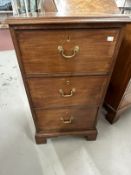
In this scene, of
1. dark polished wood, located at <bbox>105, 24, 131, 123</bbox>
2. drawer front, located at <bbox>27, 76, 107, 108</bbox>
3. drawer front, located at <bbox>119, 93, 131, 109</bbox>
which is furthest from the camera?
drawer front, located at <bbox>119, 93, 131, 109</bbox>

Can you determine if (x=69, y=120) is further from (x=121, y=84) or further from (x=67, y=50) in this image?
(x=67, y=50)

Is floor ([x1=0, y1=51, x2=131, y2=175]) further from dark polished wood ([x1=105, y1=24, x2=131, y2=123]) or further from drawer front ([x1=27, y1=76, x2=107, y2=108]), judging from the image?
drawer front ([x1=27, y1=76, x2=107, y2=108])

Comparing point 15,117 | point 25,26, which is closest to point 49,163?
point 15,117

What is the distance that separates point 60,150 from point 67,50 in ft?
2.52

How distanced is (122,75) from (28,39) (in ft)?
2.24

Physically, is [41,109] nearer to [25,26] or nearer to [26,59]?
[26,59]

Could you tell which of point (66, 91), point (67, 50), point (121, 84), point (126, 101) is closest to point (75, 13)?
point (67, 50)

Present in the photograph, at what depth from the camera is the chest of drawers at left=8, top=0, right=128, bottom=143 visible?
64cm

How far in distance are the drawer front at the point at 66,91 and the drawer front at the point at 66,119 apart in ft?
0.23

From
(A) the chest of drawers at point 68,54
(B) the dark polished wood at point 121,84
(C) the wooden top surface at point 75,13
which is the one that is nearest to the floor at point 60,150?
(B) the dark polished wood at point 121,84

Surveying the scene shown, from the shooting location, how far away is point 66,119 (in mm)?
1113

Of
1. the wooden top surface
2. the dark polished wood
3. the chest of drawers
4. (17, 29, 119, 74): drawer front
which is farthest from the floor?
the wooden top surface

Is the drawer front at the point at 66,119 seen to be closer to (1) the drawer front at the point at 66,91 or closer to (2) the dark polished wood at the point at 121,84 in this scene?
(1) the drawer front at the point at 66,91

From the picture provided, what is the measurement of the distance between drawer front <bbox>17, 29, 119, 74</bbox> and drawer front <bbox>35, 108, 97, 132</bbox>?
32cm
